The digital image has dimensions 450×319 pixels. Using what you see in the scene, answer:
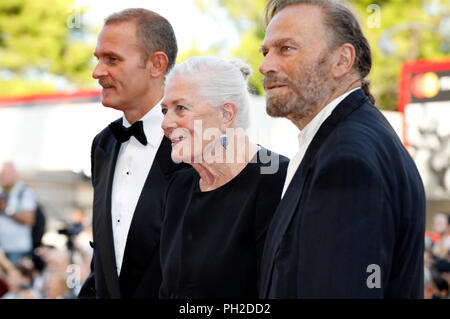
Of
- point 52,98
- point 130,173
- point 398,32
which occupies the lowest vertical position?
point 130,173

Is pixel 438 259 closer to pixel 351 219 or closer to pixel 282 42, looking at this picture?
pixel 282 42

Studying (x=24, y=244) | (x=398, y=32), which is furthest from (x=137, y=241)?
(x=398, y=32)

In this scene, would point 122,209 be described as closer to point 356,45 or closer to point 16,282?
point 356,45

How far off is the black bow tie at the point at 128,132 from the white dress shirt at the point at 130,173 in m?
0.02

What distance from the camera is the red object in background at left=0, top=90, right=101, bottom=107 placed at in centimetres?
975

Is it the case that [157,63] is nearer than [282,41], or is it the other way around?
[282,41]

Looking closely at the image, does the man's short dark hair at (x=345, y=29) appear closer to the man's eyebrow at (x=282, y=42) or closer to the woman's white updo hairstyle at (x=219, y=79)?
the man's eyebrow at (x=282, y=42)

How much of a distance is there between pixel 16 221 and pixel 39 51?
34.1 feet

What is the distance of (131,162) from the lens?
2.49 m

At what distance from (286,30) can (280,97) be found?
0.18 m

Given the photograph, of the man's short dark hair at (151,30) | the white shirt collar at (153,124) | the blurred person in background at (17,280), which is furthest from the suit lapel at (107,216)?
the blurred person in background at (17,280)

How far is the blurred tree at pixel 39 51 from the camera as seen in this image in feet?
53.6
